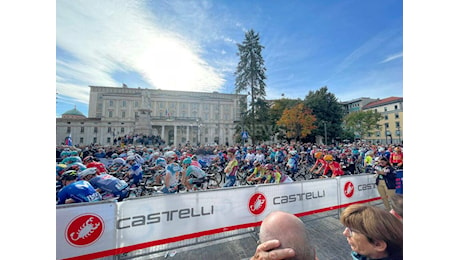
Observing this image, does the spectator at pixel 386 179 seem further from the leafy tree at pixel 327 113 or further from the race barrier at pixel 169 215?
the leafy tree at pixel 327 113

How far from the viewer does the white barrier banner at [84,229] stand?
2.18 meters

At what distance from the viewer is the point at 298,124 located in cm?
2814

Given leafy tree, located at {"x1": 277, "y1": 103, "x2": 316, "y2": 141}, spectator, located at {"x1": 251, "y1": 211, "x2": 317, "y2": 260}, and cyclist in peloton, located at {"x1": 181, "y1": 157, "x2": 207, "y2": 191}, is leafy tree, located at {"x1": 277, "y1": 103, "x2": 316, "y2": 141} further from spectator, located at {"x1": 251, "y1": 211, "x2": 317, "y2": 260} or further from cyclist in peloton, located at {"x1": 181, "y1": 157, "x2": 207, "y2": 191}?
spectator, located at {"x1": 251, "y1": 211, "x2": 317, "y2": 260}

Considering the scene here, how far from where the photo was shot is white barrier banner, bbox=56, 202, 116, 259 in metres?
2.18

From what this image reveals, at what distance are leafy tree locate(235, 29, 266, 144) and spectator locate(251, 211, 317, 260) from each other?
20.7 meters

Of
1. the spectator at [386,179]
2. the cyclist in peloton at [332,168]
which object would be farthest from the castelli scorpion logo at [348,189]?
the cyclist in peloton at [332,168]

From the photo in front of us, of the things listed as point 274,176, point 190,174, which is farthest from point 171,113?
point 274,176

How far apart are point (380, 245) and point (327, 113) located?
112ft

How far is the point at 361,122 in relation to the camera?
27.1 m

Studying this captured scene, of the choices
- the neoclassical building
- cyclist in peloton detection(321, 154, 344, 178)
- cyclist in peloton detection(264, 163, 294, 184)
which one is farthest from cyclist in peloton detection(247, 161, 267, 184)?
the neoclassical building

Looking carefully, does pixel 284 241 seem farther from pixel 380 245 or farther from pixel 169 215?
pixel 169 215
